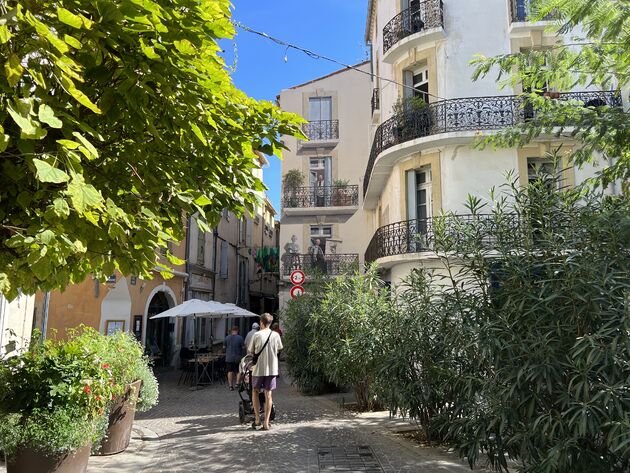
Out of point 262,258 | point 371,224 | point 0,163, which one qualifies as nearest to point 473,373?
point 0,163

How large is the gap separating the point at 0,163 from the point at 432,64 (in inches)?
541

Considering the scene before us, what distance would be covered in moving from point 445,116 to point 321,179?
39.4 ft

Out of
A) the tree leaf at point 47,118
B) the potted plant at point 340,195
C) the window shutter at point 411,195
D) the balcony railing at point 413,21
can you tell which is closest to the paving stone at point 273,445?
the tree leaf at point 47,118

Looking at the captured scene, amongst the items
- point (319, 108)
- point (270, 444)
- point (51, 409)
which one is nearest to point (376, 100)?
point (319, 108)

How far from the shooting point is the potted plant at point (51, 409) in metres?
4.89

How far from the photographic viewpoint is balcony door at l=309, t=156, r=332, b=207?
993 inches

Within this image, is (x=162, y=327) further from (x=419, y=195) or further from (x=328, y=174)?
(x=419, y=195)

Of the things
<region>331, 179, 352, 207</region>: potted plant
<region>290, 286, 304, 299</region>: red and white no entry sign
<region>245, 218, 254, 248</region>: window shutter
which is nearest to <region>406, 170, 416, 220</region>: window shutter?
<region>290, 286, 304, 299</region>: red and white no entry sign

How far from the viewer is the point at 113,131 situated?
361cm

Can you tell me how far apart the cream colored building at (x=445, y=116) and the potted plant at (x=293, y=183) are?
9.45 meters

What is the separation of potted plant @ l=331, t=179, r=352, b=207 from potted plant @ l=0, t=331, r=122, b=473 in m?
19.9

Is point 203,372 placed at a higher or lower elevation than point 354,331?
lower

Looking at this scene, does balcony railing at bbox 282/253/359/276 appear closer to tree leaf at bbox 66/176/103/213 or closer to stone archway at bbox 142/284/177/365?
stone archway at bbox 142/284/177/365

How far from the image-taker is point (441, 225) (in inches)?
236
